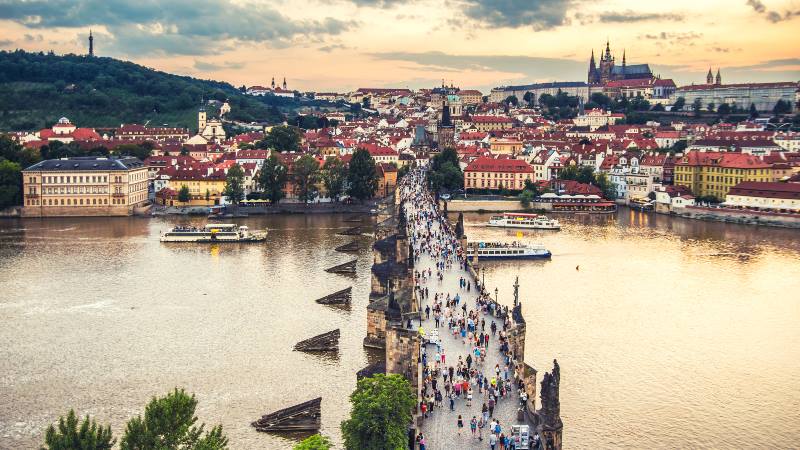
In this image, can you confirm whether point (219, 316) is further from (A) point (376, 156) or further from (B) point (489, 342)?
(A) point (376, 156)

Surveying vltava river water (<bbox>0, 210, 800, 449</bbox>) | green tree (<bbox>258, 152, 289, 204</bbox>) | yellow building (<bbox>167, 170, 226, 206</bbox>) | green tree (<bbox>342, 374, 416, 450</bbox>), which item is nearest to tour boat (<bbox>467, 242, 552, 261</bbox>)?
vltava river water (<bbox>0, 210, 800, 449</bbox>)

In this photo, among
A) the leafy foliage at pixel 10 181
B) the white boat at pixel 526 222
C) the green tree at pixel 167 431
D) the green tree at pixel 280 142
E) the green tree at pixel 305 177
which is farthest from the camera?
the green tree at pixel 280 142

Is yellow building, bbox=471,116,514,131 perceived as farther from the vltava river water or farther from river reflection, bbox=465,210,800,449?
the vltava river water

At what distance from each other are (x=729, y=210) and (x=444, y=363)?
39.0 metres

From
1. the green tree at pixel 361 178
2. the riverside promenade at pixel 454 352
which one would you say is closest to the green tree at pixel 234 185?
the green tree at pixel 361 178

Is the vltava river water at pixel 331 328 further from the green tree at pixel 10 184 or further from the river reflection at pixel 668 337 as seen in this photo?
the green tree at pixel 10 184

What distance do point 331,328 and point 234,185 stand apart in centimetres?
3291

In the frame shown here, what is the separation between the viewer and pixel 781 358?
21.6 meters

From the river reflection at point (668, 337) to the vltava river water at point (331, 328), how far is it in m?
0.06

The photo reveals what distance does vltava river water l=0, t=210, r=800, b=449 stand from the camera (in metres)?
17.8

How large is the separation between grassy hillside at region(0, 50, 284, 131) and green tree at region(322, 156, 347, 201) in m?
48.1

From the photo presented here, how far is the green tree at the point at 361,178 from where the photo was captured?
57094 mm

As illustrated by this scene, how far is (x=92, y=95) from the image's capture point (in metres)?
107

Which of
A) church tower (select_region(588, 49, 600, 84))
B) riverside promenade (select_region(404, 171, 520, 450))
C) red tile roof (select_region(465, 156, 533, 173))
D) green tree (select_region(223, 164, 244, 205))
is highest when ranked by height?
church tower (select_region(588, 49, 600, 84))
